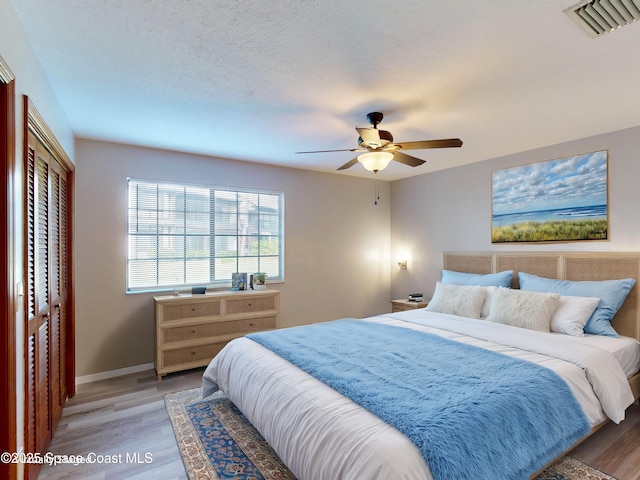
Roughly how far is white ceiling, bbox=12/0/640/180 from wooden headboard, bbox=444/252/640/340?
48.7 inches

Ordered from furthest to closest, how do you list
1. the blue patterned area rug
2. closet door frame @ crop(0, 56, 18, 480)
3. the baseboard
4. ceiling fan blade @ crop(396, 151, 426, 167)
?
the baseboard → ceiling fan blade @ crop(396, 151, 426, 167) → the blue patterned area rug → closet door frame @ crop(0, 56, 18, 480)

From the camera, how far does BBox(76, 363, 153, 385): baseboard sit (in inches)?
141

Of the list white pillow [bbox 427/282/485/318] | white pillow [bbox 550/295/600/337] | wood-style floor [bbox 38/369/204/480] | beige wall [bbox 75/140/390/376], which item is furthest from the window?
white pillow [bbox 550/295/600/337]

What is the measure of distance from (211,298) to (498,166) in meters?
3.76

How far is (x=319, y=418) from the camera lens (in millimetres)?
1769

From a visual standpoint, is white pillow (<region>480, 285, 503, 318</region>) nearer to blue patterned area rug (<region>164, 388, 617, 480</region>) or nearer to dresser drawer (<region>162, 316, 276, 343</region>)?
blue patterned area rug (<region>164, 388, 617, 480</region>)

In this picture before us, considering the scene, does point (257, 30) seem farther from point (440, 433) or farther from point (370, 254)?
Result: point (370, 254)

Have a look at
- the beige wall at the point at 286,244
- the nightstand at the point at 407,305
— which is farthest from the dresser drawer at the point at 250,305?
the nightstand at the point at 407,305

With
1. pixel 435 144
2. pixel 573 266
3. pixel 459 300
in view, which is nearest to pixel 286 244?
pixel 459 300

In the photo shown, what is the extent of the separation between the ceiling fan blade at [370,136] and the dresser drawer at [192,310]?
244 centimetres

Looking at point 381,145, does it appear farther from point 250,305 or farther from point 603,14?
point 250,305

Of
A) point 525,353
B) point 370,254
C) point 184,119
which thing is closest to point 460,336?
point 525,353

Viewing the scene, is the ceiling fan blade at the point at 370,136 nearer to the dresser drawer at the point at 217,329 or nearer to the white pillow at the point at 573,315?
the white pillow at the point at 573,315

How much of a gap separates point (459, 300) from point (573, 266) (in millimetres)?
1165
